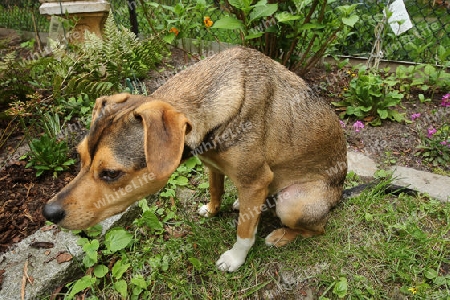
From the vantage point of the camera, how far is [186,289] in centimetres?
281

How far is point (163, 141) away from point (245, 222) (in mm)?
1190

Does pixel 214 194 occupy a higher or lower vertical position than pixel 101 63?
lower

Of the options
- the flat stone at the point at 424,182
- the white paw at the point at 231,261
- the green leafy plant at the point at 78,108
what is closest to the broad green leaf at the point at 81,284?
the white paw at the point at 231,261

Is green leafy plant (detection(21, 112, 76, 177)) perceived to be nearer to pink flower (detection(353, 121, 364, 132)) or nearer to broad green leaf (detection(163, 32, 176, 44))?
broad green leaf (detection(163, 32, 176, 44))

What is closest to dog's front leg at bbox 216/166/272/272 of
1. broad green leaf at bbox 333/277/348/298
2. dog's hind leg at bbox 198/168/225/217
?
dog's hind leg at bbox 198/168/225/217

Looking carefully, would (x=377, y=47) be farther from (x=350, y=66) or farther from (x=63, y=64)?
(x=63, y=64)

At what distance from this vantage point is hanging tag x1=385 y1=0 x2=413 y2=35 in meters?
4.75

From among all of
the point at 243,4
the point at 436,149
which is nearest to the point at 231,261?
the point at 243,4

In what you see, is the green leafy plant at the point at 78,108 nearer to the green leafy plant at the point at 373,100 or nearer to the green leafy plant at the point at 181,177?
the green leafy plant at the point at 181,177

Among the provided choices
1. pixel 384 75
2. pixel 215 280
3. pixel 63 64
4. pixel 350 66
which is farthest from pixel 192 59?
pixel 215 280

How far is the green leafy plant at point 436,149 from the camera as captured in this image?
4074mm

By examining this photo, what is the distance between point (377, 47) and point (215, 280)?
426cm

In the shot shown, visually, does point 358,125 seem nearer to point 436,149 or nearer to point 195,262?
point 436,149

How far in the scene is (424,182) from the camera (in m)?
3.79
